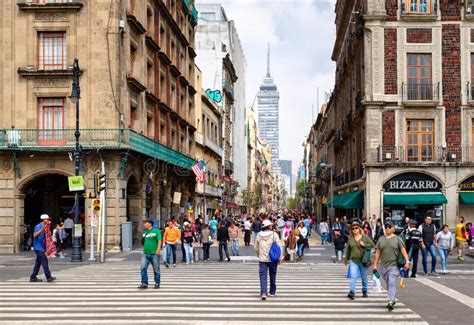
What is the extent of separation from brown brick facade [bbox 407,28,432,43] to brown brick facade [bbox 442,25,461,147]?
0.81 meters

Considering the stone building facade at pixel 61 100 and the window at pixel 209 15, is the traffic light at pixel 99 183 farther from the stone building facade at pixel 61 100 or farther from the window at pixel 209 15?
the window at pixel 209 15

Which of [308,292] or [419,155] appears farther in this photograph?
[419,155]

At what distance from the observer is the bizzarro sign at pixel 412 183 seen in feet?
119

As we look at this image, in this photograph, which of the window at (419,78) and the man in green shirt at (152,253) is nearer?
the man in green shirt at (152,253)

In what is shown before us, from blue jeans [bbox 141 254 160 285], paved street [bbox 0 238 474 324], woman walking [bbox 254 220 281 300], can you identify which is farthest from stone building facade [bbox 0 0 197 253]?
woman walking [bbox 254 220 281 300]

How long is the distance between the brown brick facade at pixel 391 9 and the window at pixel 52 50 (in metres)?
17.4

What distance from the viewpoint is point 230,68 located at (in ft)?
283

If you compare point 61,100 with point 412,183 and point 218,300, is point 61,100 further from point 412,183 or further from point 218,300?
point 218,300

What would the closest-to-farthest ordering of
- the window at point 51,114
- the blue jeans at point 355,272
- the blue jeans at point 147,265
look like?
the blue jeans at point 355,272
the blue jeans at point 147,265
the window at point 51,114

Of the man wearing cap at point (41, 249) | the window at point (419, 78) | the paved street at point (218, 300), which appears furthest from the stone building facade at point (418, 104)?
the man wearing cap at point (41, 249)

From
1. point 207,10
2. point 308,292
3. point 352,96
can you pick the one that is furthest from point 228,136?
point 308,292

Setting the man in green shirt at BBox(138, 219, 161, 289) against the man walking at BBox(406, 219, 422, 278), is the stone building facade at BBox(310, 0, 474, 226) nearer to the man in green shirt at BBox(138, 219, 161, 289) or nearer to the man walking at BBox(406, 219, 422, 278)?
the man walking at BBox(406, 219, 422, 278)

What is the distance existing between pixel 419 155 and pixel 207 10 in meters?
64.4

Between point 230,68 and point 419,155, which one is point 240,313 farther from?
point 230,68
